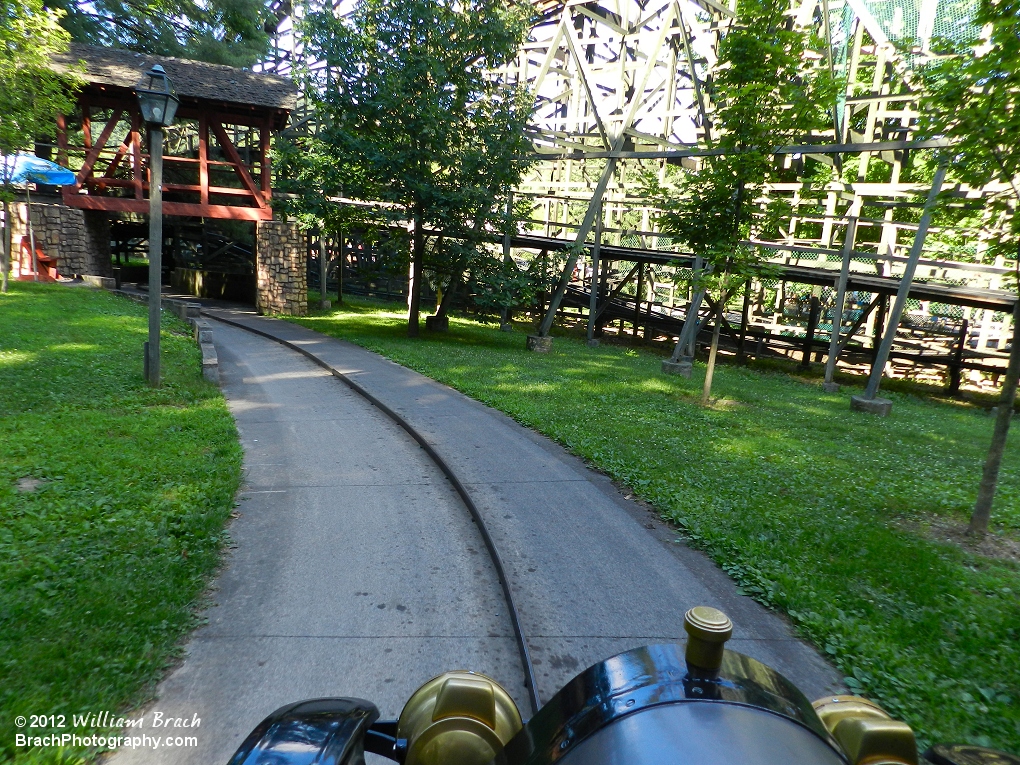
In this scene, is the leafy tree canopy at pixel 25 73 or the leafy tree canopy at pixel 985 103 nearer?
the leafy tree canopy at pixel 985 103

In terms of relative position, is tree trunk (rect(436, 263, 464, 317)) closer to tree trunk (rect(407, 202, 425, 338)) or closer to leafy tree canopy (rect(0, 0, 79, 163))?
tree trunk (rect(407, 202, 425, 338))

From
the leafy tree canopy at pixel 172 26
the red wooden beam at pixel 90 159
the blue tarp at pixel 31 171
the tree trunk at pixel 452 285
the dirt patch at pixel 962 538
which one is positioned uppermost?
the leafy tree canopy at pixel 172 26

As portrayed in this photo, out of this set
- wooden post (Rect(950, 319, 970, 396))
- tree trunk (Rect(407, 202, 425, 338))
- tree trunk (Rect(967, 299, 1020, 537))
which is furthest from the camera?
tree trunk (Rect(407, 202, 425, 338))

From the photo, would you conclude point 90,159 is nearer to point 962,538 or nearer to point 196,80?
point 196,80

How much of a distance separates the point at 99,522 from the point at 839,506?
21.2ft

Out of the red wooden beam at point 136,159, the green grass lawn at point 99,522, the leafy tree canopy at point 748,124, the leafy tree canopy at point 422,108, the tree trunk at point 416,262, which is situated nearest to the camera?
the green grass lawn at point 99,522

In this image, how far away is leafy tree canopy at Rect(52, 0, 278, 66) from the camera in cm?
2775

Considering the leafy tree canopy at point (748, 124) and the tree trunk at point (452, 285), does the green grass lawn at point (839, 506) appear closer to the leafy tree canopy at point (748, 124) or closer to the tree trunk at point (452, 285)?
the leafy tree canopy at point (748, 124)

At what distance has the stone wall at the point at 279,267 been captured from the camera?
22.2 meters

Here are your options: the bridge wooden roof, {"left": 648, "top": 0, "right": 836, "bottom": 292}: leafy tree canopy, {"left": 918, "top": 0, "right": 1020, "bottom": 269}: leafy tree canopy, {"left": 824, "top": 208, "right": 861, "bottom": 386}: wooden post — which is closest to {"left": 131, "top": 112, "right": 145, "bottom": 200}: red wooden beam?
the bridge wooden roof

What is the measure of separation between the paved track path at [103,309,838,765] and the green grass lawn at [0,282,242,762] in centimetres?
26

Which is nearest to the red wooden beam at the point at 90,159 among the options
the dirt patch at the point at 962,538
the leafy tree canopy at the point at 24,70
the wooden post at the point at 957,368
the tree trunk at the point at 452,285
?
the leafy tree canopy at the point at 24,70

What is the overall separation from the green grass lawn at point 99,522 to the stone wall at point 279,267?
39.2 feet

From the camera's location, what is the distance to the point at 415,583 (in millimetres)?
4785
